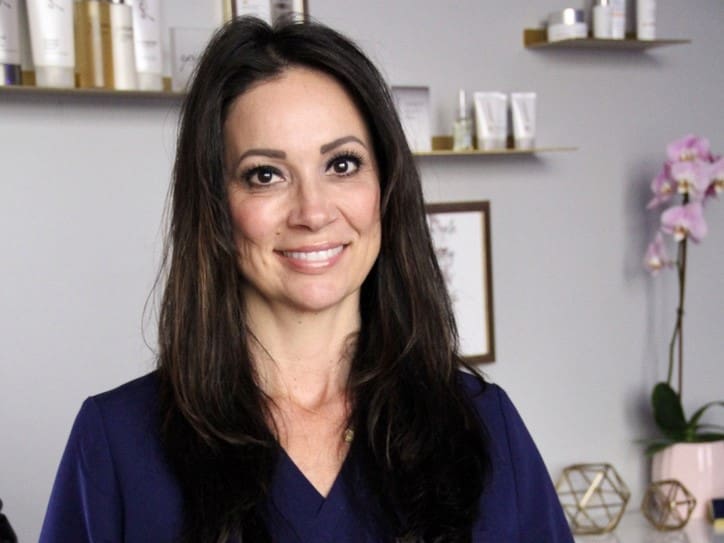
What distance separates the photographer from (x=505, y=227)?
2525mm

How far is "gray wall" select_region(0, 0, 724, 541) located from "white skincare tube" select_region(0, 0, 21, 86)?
95 millimetres

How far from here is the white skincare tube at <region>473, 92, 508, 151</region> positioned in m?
2.38

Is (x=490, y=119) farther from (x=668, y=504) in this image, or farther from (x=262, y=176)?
(x=262, y=176)

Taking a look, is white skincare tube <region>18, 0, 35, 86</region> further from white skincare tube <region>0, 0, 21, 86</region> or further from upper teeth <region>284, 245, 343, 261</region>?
upper teeth <region>284, 245, 343, 261</region>

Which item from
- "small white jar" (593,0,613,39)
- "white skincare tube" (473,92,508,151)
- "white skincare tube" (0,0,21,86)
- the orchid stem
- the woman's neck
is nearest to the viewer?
the woman's neck

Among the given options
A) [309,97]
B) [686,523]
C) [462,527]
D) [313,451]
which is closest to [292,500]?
[313,451]

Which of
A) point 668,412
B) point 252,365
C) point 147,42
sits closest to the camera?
point 252,365

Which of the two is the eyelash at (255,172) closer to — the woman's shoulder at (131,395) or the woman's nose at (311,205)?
the woman's nose at (311,205)

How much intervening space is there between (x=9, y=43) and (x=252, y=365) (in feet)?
3.08

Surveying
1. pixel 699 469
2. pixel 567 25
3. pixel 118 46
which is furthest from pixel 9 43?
pixel 699 469

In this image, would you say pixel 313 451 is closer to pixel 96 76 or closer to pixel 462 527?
pixel 462 527

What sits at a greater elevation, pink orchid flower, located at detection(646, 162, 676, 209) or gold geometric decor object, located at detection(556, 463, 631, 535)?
pink orchid flower, located at detection(646, 162, 676, 209)

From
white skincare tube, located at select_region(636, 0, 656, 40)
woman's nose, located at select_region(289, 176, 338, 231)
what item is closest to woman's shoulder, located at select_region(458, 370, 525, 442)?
woman's nose, located at select_region(289, 176, 338, 231)

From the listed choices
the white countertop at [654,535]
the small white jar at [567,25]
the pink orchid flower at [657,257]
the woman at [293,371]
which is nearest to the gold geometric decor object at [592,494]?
the white countertop at [654,535]
